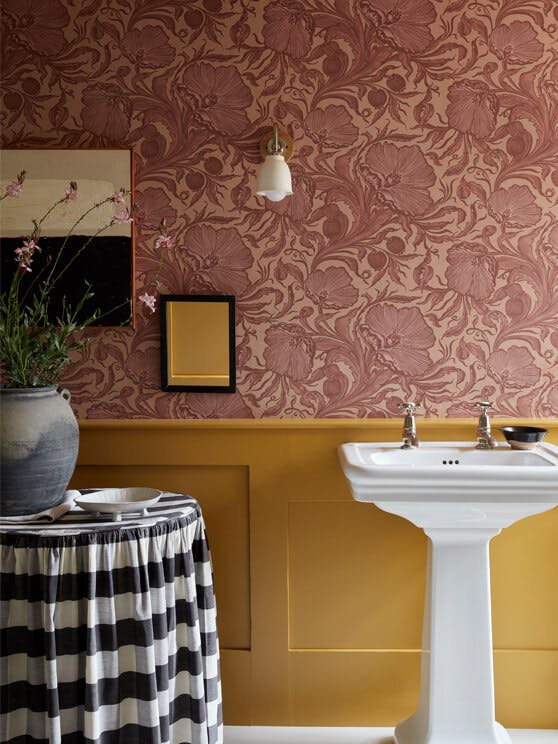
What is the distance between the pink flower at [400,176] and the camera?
2.15 meters

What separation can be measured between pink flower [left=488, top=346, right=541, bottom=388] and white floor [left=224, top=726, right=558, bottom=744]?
1070mm

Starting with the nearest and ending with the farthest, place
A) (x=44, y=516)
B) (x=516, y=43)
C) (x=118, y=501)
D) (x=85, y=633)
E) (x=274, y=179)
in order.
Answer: (x=85, y=633)
(x=44, y=516)
(x=118, y=501)
(x=274, y=179)
(x=516, y=43)

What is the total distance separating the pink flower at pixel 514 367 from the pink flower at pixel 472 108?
0.68 m

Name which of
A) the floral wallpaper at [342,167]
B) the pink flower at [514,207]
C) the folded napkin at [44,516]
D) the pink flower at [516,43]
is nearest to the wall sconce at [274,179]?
the floral wallpaper at [342,167]

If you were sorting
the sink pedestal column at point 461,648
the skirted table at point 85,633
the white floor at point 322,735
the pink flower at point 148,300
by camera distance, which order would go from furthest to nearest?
the white floor at point 322,735
the pink flower at point 148,300
the sink pedestal column at point 461,648
the skirted table at point 85,633

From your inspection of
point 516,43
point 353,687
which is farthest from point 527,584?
point 516,43

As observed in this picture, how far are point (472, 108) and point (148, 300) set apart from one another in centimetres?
115

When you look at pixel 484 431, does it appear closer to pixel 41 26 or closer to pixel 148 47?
pixel 148 47

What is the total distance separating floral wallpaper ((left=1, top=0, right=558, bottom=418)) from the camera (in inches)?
84.0

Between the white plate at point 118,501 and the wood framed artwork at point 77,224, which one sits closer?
the white plate at point 118,501

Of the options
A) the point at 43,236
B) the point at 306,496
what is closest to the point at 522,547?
the point at 306,496

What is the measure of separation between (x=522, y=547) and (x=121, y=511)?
1266mm

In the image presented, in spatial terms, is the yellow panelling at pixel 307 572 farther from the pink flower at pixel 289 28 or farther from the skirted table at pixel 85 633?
the pink flower at pixel 289 28

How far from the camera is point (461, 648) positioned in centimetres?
189
